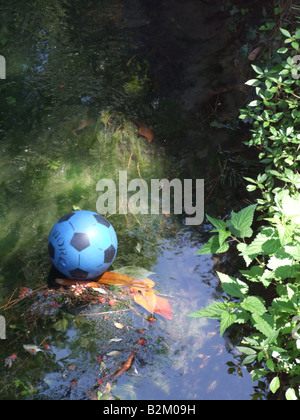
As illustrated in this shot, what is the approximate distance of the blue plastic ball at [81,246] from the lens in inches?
146

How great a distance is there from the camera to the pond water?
336cm

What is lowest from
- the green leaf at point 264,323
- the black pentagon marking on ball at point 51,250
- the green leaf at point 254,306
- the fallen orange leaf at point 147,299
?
the fallen orange leaf at point 147,299

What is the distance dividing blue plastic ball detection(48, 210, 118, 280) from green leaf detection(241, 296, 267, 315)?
1.26 m

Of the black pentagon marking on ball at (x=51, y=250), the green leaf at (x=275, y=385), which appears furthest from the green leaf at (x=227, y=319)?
the black pentagon marking on ball at (x=51, y=250)

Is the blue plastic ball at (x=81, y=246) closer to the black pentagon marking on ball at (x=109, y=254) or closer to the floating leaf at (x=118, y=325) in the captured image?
the black pentagon marking on ball at (x=109, y=254)

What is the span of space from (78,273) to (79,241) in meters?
0.27

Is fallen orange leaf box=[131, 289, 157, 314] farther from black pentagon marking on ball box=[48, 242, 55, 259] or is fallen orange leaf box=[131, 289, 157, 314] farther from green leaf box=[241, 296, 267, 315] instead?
green leaf box=[241, 296, 267, 315]

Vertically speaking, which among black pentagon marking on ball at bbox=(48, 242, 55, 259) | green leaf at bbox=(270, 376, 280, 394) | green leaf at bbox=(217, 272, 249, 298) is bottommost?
green leaf at bbox=(270, 376, 280, 394)

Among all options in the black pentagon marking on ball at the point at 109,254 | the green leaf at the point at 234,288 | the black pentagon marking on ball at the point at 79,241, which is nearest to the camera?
the green leaf at the point at 234,288

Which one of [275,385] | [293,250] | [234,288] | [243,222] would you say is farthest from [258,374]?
[243,222]

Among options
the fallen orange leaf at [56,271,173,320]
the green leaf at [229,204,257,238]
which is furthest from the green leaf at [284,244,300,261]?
the fallen orange leaf at [56,271,173,320]

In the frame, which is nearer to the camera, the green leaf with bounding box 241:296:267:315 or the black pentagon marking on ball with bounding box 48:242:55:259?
the green leaf with bounding box 241:296:267:315

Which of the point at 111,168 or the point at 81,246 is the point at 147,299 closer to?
the point at 81,246
